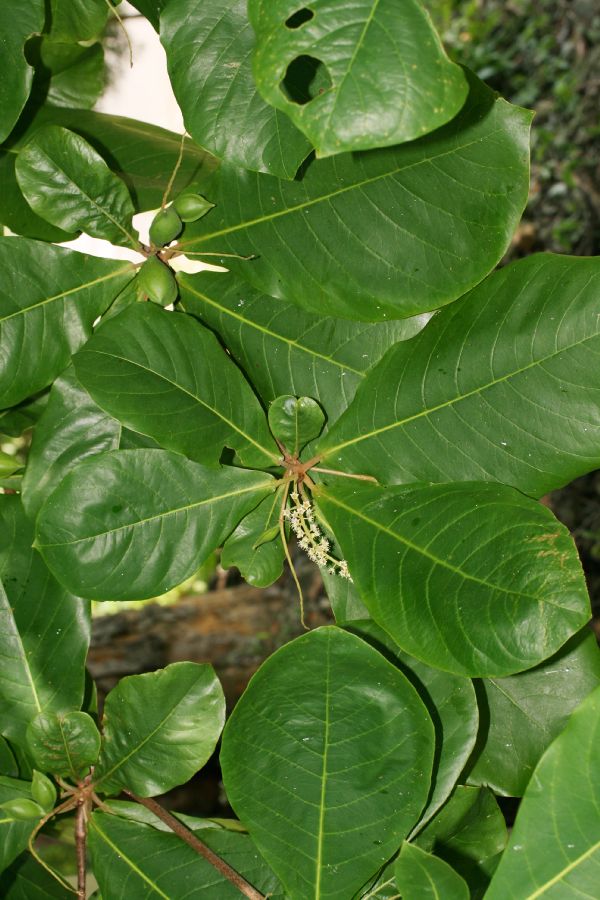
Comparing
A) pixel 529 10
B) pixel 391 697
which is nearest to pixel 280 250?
pixel 391 697

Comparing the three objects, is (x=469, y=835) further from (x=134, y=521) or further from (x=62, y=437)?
(x=62, y=437)

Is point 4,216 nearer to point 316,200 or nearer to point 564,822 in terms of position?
point 316,200

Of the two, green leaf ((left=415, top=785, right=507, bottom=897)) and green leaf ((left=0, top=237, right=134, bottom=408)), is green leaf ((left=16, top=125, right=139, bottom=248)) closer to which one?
green leaf ((left=0, top=237, right=134, bottom=408))

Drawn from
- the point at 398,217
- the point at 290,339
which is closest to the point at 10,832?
the point at 290,339

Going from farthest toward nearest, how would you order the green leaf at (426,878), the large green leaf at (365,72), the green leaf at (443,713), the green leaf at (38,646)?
the green leaf at (38,646)
the green leaf at (443,713)
the green leaf at (426,878)
the large green leaf at (365,72)

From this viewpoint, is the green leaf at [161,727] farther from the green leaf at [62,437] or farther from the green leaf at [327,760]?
the green leaf at [62,437]

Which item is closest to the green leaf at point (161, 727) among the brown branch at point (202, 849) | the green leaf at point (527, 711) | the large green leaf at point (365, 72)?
the brown branch at point (202, 849)
